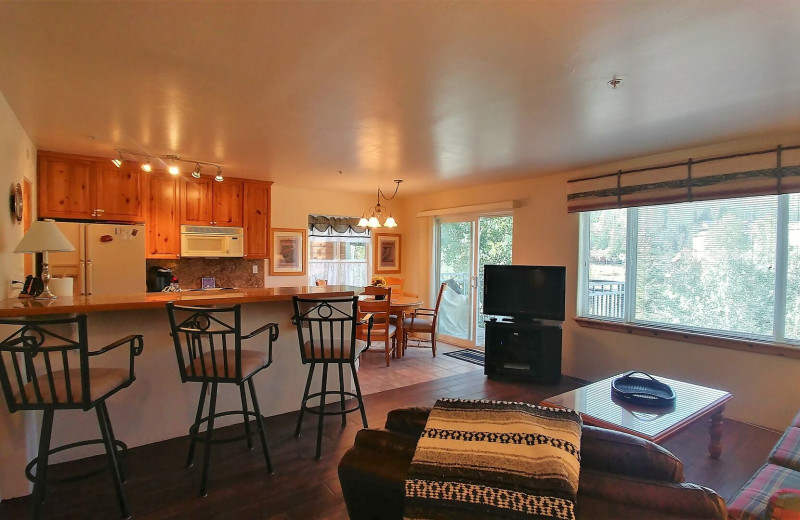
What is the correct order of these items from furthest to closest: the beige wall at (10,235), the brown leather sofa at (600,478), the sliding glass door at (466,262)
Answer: the sliding glass door at (466,262) < the beige wall at (10,235) < the brown leather sofa at (600,478)

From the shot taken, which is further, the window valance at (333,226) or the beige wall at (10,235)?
the window valance at (333,226)

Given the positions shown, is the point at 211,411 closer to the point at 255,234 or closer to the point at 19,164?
the point at 19,164

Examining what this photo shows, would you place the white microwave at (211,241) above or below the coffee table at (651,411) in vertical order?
above

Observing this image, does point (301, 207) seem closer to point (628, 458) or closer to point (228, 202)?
point (228, 202)

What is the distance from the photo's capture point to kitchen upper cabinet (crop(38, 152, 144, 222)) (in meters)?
4.01

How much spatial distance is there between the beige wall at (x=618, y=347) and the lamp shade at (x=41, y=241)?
14.5ft

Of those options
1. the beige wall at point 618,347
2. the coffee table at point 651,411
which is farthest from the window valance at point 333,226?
the coffee table at point 651,411

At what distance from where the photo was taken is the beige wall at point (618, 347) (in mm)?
3203

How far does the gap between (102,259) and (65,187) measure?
2.72 ft

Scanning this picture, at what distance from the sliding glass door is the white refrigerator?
4047 mm

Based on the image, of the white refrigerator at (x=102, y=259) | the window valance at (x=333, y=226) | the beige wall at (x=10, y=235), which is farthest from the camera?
the window valance at (x=333, y=226)

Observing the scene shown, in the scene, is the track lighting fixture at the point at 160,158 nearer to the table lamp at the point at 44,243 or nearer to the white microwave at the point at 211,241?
the white microwave at the point at 211,241

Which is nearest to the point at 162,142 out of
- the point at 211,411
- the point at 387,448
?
the point at 211,411

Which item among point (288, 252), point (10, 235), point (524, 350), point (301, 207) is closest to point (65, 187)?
point (10, 235)
